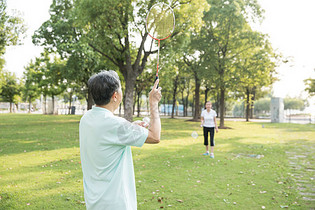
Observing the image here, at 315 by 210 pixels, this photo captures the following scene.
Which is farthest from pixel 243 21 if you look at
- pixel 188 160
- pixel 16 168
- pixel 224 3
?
pixel 16 168

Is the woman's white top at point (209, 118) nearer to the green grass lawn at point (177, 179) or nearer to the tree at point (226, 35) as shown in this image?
the green grass lawn at point (177, 179)

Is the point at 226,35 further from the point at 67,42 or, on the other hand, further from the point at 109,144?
the point at 109,144

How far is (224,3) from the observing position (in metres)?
25.2

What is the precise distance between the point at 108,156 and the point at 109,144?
0.38ft

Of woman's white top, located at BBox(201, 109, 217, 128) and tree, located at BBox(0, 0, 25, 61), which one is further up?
tree, located at BBox(0, 0, 25, 61)

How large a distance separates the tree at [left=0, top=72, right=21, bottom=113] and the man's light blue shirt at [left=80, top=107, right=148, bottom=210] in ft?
218

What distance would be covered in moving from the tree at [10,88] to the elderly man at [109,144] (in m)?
66.2

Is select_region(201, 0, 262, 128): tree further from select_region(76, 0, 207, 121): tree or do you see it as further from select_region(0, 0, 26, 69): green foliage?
select_region(0, 0, 26, 69): green foliage

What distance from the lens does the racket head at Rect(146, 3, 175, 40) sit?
4.71 metres

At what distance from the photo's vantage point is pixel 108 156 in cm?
217

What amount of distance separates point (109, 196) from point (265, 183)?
6.55 meters

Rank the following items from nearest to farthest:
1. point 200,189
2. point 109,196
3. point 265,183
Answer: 1. point 109,196
2. point 200,189
3. point 265,183

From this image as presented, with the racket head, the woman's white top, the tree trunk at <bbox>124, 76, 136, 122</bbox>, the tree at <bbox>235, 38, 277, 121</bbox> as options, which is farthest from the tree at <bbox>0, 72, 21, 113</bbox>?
the racket head

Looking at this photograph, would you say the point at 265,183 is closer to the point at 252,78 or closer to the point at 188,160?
the point at 188,160
